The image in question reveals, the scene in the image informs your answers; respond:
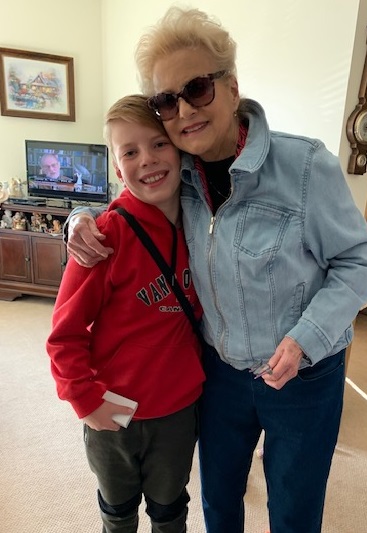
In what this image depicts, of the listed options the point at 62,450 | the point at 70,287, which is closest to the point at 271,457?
the point at 70,287

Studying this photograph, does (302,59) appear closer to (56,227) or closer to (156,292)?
(156,292)

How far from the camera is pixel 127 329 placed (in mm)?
958

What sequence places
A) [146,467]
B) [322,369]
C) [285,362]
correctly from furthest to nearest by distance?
[146,467] < [322,369] < [285,362]

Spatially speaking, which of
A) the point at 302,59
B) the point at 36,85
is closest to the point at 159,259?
the point at 302,59

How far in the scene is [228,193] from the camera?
917 millimetres

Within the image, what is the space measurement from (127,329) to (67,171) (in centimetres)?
307

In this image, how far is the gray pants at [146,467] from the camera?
1.00 m

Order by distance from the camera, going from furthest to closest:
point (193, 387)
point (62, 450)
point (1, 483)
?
point (62, 450)
point (1, 483)
point (193, 387)

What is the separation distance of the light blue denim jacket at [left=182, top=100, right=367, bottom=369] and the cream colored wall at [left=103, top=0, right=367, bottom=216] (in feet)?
2.76

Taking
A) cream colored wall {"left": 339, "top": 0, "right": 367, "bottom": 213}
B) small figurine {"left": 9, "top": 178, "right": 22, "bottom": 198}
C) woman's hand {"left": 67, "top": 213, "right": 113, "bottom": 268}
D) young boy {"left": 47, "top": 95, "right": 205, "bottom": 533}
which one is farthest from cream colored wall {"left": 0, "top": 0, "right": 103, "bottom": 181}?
→ woman's hand {"left": 67, "top": 213, "right": 113, "bottom": 268}

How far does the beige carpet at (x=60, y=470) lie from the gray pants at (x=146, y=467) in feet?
1.58

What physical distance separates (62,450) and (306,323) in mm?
1547

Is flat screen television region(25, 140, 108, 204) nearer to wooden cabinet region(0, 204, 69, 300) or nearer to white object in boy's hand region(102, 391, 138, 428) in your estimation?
wooden cabinet region(0, 204, 69, 300)

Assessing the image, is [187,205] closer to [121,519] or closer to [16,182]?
[121,519]
